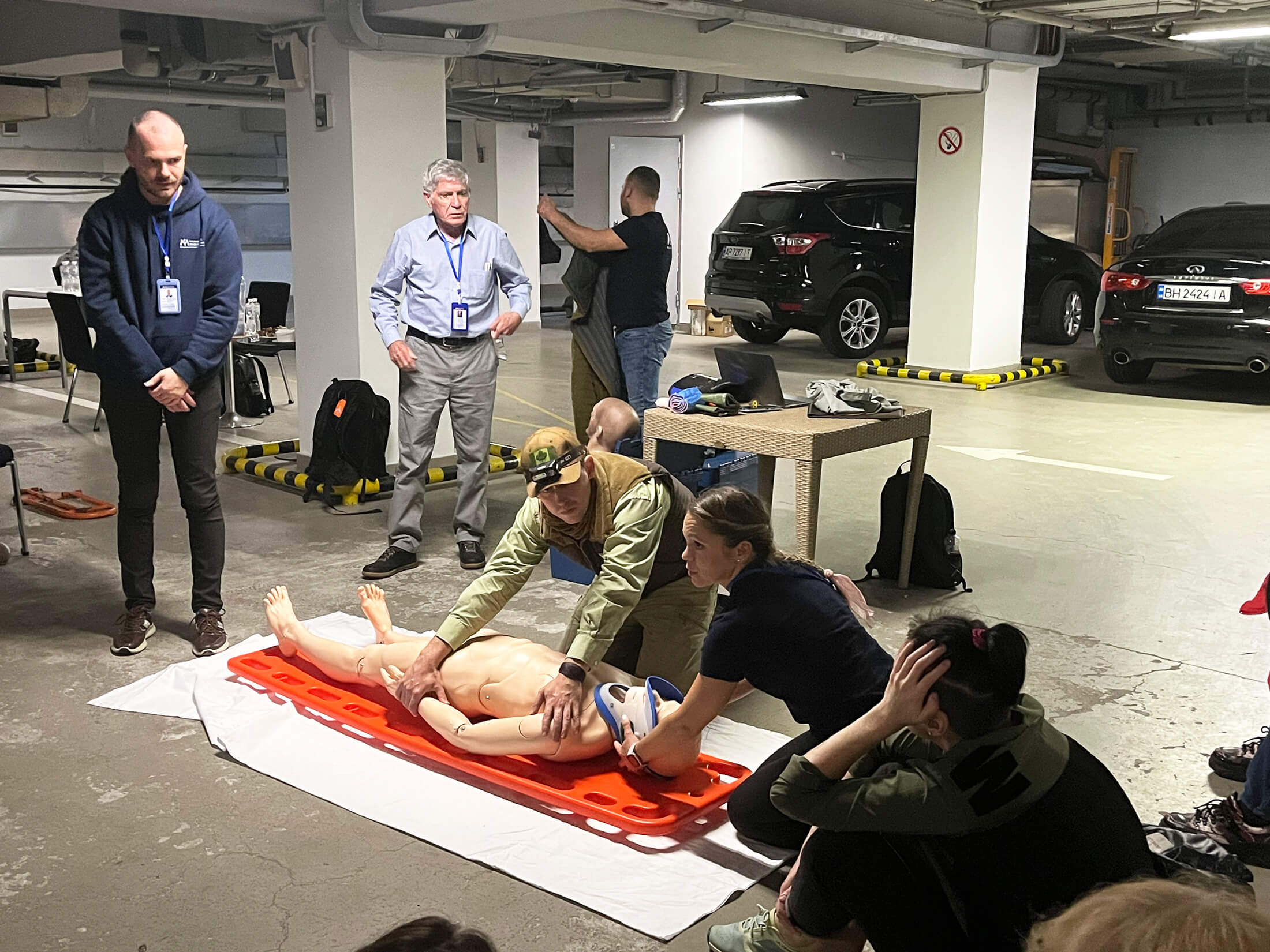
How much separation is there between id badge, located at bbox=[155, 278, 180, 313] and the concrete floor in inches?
46.7

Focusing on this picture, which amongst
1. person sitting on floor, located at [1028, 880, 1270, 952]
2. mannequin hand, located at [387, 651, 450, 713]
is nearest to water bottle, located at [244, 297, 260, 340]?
mannequin hand, located at [387, 651, 450, 713]

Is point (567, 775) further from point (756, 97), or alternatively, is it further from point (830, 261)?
point (756, 97)

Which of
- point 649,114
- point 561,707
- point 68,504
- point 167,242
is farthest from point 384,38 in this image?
point 649,114

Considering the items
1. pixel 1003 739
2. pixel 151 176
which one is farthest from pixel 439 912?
pixel 151 176

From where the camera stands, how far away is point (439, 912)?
108 inches

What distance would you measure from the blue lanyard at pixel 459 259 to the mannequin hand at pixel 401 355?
13.6 inches

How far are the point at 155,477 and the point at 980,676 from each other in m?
3.32

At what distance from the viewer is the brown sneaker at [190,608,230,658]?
4.36 meters

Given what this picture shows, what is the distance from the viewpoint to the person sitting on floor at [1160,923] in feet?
3.46

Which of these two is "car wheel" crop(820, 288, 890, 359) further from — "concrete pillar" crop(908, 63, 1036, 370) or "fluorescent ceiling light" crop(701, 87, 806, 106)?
"fluorescent ceiling light" crop(701, 87, 806, 106)

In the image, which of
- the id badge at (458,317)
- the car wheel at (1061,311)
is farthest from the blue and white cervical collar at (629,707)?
the car wheel at (1061,311)

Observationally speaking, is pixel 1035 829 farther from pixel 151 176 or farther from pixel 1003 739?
pixel 151 176

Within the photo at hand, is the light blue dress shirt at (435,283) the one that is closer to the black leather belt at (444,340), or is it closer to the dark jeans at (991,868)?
the black leather belt at (444,340)

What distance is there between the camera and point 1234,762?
3439mm
